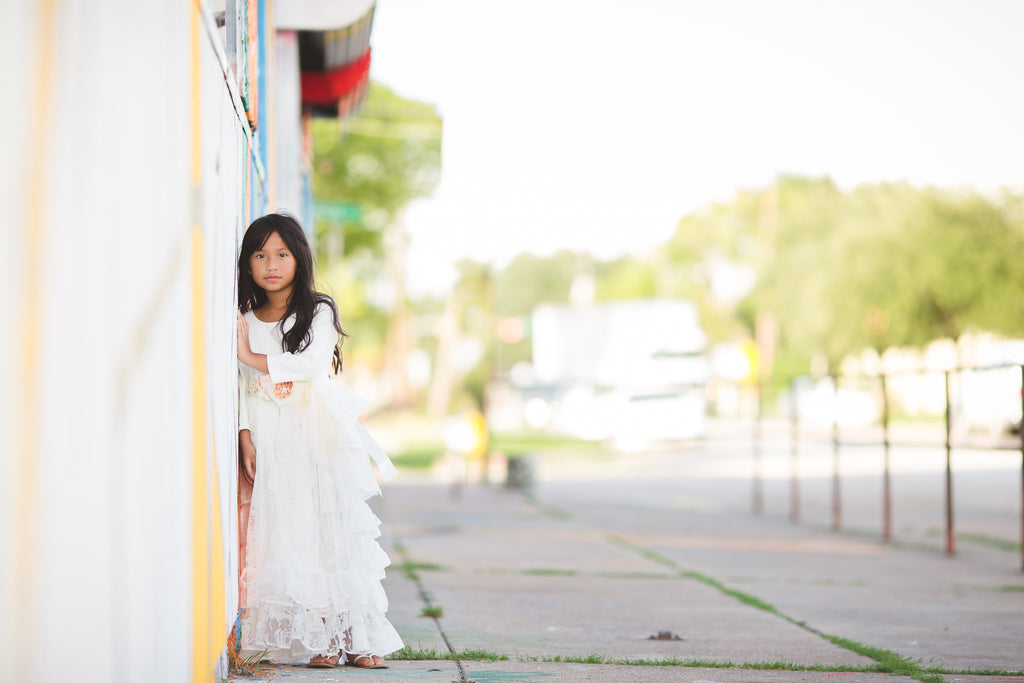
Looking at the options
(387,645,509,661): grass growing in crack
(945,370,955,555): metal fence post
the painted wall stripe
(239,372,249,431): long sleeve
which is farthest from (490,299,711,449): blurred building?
the painted wall stripe

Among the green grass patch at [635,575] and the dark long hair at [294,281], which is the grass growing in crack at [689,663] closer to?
the dark long hair at [294,281]

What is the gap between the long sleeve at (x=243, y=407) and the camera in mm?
4098

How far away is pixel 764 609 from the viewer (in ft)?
20.8

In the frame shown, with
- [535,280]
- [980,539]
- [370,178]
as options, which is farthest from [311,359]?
[535,280]

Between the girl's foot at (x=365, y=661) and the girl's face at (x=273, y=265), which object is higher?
the girl's face at (x=273, y=265)

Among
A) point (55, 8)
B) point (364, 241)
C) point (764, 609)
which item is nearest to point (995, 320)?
point (364, 241)

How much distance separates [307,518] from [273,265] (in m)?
0.90

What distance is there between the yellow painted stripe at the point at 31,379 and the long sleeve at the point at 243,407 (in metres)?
2.06

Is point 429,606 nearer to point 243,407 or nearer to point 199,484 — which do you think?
point 243,407

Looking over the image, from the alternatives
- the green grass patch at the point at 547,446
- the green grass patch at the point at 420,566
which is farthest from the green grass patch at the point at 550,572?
the green grass patch at the point at 547,446

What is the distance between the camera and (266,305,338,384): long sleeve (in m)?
4.00

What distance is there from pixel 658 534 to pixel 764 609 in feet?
15.2

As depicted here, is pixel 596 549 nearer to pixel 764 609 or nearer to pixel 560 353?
pixel 764 609

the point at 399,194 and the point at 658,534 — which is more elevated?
the point at 399,194
